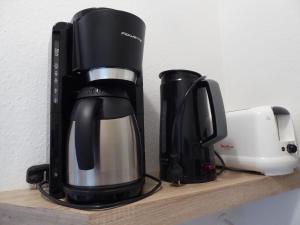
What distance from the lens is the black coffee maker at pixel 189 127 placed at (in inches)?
23.0

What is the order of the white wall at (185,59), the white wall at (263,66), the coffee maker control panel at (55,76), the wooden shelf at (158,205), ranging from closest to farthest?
the wooden shelf at (158,205), the coffee maker control panel at (55,76), the white wall at (185,59), the white wall at (263,66)

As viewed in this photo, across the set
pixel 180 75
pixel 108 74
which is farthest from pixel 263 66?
pixel 108 74

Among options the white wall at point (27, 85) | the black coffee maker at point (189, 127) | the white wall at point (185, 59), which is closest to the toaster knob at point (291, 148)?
the white wall at point (185, 59)

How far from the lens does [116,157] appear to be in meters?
0.45

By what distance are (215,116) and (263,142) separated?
7.7 inches

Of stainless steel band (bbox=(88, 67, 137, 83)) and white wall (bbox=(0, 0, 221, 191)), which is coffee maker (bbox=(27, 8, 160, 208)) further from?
white wall (bbox=(0, 0, 221, 191))

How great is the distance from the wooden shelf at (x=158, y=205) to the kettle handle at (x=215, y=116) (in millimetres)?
111

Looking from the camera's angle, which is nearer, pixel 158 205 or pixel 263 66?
pixel 158 205

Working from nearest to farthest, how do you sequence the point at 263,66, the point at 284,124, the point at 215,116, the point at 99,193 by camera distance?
the point at 99,193, the point at 215,116, the point at 284,124, the point at 263,66

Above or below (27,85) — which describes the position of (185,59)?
above

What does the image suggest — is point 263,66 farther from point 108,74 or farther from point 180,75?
point 108,74

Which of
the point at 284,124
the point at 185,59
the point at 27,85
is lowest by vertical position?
the point at 284,124

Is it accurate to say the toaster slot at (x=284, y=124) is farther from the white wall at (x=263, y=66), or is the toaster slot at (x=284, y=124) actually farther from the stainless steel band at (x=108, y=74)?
the stainless steel band at (x=108, y=74)

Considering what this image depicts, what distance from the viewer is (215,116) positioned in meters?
0.57
